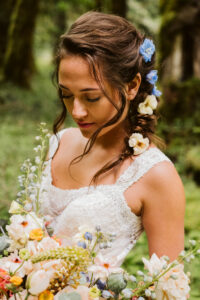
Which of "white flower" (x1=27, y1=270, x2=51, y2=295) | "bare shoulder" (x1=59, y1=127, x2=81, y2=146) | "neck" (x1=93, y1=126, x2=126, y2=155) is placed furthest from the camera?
"bare shoulder" (x1=59, y1=127, x2=81, y2=146)

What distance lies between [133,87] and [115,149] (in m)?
0.37

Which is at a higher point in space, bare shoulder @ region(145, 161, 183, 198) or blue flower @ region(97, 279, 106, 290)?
bare shoulder @ region(145, 161, 183, 198)

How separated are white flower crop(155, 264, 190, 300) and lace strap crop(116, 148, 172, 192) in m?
0.70

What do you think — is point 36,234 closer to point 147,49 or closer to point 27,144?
point 147,49

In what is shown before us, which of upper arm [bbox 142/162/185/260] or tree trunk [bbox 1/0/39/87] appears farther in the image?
tree trunk [bbox 1/0/39/87]

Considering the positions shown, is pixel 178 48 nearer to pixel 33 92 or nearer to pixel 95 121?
pixel 95 121

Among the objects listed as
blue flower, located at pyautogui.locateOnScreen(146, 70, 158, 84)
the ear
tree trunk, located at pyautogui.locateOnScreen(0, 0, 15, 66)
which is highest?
tree trunk, located at pyautogui.locateOnScreen(0, 0, 15, 66)

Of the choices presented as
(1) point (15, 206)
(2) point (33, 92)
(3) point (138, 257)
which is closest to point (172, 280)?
(1) point (15, 206)

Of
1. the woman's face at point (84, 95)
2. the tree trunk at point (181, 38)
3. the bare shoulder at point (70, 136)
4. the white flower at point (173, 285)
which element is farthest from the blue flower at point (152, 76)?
the tree trunk at point (181, 38)

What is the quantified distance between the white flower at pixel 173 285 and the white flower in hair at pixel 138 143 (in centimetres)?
84

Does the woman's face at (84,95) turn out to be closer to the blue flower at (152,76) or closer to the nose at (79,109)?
the nose at (79,109)

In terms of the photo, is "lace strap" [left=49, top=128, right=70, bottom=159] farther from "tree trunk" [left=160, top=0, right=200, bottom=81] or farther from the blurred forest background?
"tree trunk" [left=160, top=0, right=200, bottom=81]

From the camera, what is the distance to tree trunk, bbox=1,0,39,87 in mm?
10211

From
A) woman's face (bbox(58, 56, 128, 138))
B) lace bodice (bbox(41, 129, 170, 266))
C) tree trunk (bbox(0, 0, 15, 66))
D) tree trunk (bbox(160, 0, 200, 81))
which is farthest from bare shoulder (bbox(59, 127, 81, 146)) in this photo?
tree trunk (bbox(0, 0, 15, 66))
